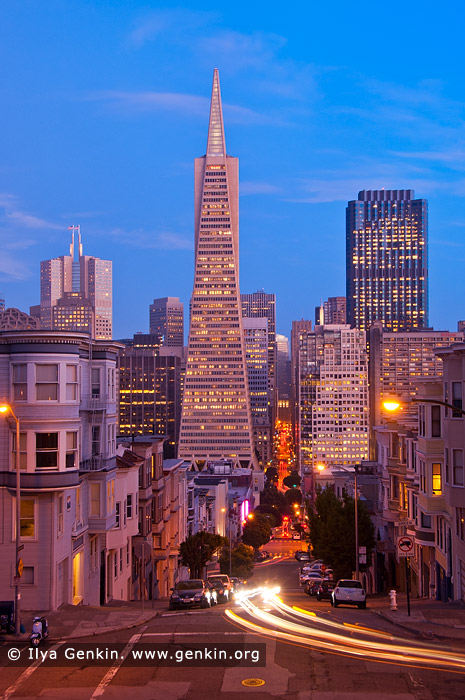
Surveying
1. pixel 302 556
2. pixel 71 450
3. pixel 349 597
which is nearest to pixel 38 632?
pixel 71 450

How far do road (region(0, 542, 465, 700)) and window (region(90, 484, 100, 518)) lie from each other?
12572 mm

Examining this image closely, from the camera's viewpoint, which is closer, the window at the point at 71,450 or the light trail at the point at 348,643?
the light trail at the point at 348,643

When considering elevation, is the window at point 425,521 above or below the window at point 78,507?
below

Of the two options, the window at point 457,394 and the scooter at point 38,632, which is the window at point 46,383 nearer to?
the scooter at point 38,632

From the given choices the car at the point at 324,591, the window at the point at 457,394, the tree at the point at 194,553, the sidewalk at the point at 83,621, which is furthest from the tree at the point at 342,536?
the sidewalk at the point at 83,621

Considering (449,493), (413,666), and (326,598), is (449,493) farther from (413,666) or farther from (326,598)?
(413,666)

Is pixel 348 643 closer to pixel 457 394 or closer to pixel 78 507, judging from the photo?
pixel 457 394

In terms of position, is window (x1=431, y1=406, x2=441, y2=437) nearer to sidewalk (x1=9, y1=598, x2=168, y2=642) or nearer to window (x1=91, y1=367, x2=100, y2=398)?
window (x1=91, y1=367, x2=100, y2=398)

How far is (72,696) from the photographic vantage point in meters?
19.0

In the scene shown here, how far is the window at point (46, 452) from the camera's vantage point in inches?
1286

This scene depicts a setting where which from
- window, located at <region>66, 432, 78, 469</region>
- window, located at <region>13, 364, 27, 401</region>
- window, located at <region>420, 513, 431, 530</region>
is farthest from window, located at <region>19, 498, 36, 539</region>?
window, located at <region>420, 513, 431, 530</region>

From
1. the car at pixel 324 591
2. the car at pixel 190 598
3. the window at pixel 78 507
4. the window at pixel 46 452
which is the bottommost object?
the car at pixel 324 591

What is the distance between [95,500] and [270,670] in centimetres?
2047

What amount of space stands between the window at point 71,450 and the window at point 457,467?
17207mm
